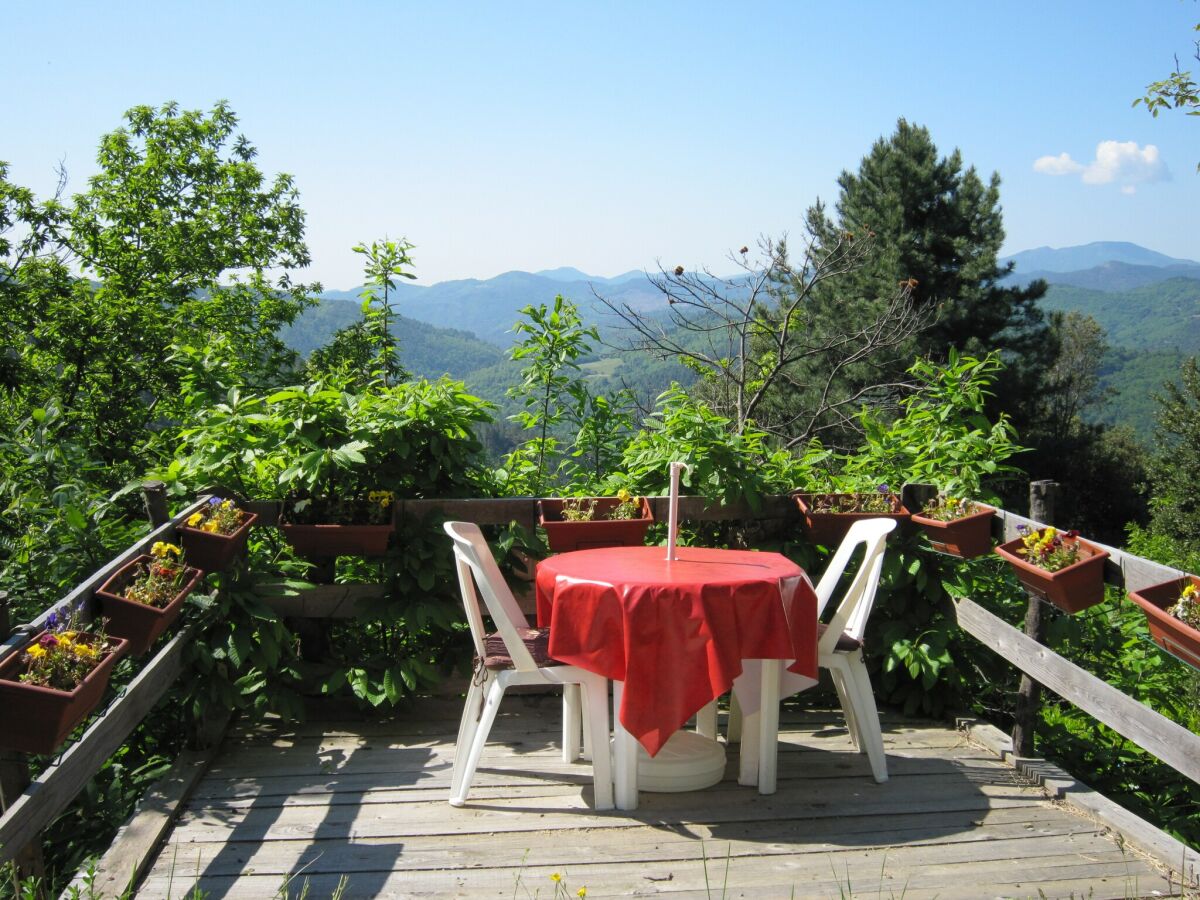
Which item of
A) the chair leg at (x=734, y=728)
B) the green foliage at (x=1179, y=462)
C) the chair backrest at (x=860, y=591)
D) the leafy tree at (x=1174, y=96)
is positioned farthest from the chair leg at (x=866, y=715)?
the green foliage at (x=1179, y=462)

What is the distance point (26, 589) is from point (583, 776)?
198 cm

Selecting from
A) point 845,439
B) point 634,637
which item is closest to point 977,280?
point 845,439

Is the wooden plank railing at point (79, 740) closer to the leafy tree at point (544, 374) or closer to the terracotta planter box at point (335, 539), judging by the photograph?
the terracotta planter box at point (335, 539)

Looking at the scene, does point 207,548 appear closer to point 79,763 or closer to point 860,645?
point 79,763

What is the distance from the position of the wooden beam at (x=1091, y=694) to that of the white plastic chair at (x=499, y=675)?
1369mm

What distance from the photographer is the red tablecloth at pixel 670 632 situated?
2682 mm

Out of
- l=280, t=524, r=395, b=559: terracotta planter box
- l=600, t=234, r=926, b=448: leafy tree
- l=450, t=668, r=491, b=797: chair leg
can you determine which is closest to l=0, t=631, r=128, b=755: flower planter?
l=450, t=668, r=491, b=797: chair leg

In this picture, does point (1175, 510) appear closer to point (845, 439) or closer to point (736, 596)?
point (845, 439)

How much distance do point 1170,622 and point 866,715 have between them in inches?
42.8

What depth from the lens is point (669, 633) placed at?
2.69 m

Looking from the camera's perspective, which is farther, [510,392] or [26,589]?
[510,392]

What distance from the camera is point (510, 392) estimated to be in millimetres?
4473

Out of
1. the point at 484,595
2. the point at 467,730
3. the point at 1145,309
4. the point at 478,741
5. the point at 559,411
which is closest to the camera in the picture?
the point at 484,595

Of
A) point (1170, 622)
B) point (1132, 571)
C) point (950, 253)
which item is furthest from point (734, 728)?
point (950, 253)
